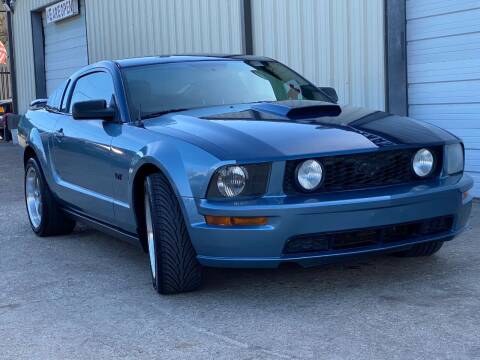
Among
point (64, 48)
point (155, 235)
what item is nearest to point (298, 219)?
point (155, 235)

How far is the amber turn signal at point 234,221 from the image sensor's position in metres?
4.32

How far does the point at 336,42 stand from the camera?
952 cm

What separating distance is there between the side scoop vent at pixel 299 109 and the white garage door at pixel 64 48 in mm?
12221

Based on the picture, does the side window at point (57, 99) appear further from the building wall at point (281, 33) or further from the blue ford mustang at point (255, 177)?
the building wall at point (281, 33)

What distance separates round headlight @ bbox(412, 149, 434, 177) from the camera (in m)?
4.72

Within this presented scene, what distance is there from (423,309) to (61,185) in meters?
3.28

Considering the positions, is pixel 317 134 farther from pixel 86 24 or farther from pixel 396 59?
pixel 86 24

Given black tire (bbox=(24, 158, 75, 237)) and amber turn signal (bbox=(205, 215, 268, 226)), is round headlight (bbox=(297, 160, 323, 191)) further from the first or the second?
black tire (bbox=(24, 158, 75, 237))

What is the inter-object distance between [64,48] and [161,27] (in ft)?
17.6

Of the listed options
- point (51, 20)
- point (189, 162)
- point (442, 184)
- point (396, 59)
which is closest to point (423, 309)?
point (442, 184)

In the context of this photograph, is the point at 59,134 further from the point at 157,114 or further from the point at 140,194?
the point at 140,194

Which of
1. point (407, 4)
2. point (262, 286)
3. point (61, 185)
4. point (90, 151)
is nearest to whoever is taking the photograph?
point (262, 286)

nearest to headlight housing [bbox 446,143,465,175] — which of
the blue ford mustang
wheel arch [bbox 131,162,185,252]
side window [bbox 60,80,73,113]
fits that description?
the blue ford mustang

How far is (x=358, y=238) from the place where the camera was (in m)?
4.50
